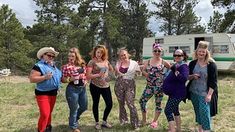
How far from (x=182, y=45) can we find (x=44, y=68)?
60.7 feet

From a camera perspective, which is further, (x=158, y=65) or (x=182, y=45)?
(x=182, y=45)

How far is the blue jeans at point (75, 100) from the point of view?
645 centimetres

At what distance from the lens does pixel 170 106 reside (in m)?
6.27

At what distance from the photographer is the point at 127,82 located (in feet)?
22.7

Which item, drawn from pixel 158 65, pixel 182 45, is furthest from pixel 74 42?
pixel 158 65

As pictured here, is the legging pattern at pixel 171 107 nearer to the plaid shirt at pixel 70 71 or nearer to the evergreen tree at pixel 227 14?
the plaid shirt at pixel 70 71

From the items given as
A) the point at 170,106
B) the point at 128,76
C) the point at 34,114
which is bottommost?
the point at 34,114

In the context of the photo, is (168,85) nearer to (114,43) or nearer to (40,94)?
(40,94)

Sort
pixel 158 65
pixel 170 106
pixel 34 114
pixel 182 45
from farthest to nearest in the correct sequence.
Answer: pixel 182 45 → pixel 34 114 → pixel 158 65 → pixel 170 106

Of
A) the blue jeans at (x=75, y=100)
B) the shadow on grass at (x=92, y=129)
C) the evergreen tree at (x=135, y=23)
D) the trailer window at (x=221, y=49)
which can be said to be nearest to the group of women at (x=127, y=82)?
the blue jeans at (x=75, y=100)

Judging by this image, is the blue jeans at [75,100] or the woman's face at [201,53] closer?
the woman's face at [201,53]

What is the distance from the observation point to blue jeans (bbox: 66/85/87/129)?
21.2 ft

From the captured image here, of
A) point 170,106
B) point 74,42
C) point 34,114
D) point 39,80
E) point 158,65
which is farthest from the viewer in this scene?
point 74,42

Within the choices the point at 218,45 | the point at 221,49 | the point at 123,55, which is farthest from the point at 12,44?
the point at 123,55
